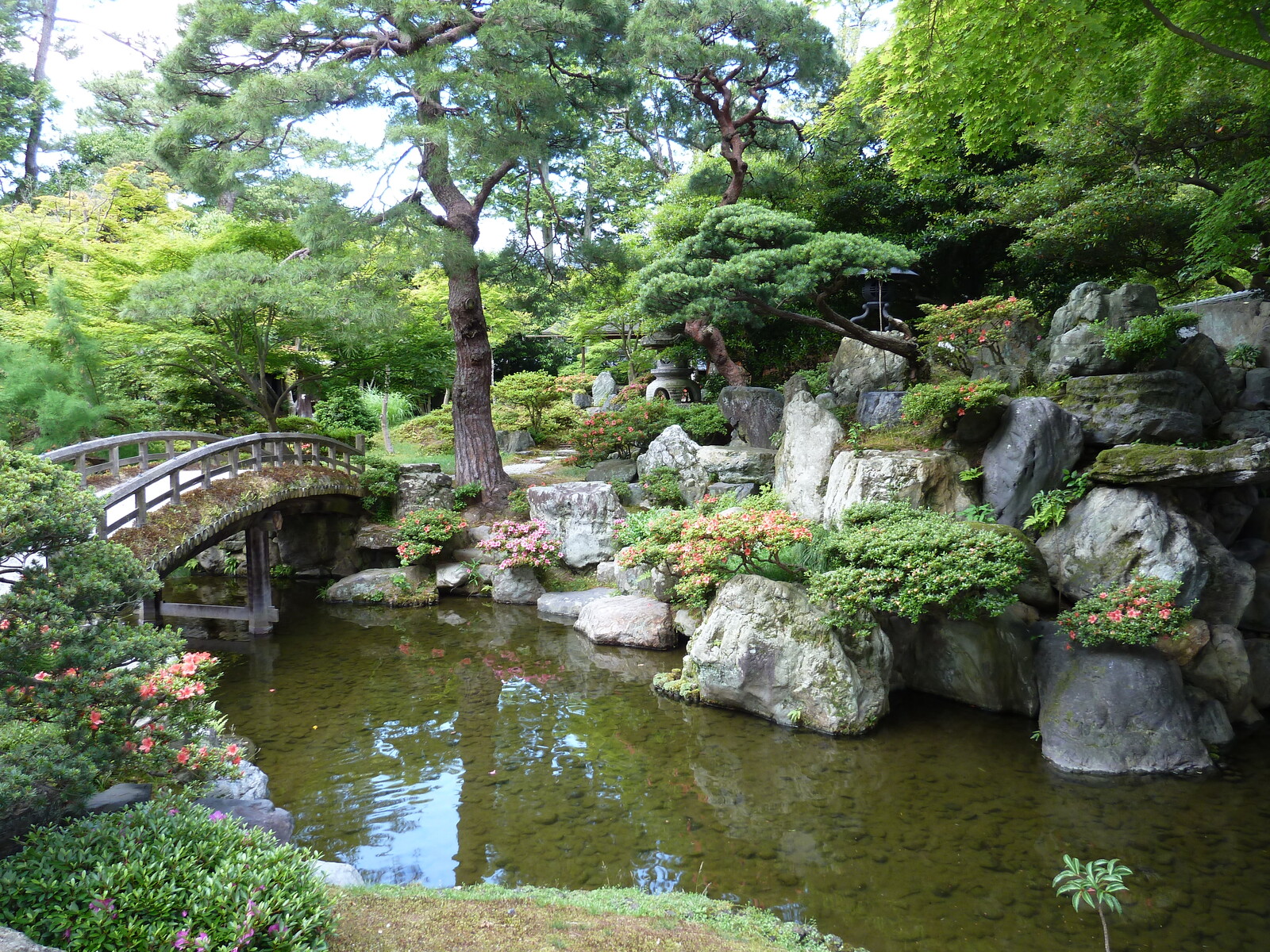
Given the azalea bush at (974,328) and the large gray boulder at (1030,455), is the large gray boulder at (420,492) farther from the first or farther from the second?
the large gray boulder at (1030,455)

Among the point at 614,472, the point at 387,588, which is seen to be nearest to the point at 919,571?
the point at 614,472

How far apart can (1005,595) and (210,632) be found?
39.5ft

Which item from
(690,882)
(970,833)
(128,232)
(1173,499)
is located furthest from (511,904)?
(128,232)

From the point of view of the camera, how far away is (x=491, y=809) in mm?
6285

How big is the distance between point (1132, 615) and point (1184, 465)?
1911 millimetres

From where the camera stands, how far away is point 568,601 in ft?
40.8

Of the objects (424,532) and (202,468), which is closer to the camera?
(202,468)

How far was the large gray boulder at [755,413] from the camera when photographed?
14.1 m

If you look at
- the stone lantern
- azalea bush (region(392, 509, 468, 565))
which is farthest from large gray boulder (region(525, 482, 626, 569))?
the stone lantern

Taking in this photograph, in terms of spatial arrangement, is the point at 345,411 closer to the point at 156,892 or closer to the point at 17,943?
the point at 156,892

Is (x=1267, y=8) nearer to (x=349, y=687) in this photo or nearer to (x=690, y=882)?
(x=690, y=882)

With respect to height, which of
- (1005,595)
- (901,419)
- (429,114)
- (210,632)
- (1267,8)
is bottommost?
(210,632)

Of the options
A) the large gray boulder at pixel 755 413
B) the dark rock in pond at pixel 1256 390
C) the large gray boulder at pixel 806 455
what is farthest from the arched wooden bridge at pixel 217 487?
the dark rock in pond at pixel 1256 390

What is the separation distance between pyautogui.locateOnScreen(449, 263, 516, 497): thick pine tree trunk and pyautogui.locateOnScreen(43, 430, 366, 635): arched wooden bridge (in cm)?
220
